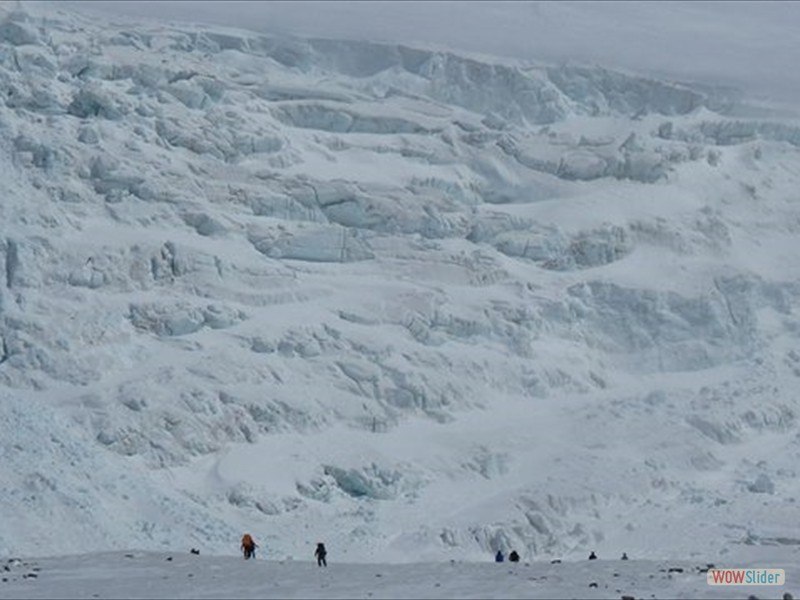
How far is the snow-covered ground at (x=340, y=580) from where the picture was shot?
113ft

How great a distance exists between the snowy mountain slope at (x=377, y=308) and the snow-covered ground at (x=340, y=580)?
9991 mm

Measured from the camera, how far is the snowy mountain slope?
61312 millimetres

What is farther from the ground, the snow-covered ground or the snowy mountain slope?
the snowy mountain slope

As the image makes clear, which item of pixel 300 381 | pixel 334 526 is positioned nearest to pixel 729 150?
pixel 300 381

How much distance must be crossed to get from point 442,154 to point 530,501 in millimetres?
29355

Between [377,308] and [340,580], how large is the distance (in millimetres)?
37060

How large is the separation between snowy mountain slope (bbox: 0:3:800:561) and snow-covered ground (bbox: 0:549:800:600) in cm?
999

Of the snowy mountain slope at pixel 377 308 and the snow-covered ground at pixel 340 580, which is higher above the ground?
the snowy mountain slope at pixel 377 308

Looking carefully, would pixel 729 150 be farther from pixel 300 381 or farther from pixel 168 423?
pixel 168 423

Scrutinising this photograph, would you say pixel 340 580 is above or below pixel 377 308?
below

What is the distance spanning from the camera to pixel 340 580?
37.6 metres

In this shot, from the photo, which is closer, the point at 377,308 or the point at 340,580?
the point at 340,580

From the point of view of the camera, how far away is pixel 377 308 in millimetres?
74125

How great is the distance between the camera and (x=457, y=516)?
203 ft
